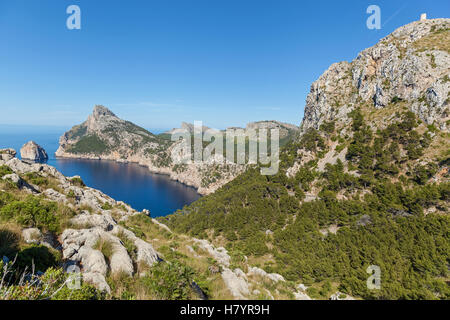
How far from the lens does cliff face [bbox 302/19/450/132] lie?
49.4 metres

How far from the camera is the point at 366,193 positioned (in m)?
47.2

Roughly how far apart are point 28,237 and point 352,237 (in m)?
49.4

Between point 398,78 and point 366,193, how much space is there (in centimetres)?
4021

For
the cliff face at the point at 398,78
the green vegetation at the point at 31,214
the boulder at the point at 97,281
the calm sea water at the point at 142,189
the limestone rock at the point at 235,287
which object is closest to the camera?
the boulder at the point at 97,281

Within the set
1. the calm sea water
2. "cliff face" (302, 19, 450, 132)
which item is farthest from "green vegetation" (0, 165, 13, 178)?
the calm sea water

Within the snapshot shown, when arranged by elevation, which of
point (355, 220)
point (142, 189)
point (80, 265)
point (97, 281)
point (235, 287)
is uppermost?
point (97, 281)

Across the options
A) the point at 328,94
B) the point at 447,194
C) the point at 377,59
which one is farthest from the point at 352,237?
the point at 377,59

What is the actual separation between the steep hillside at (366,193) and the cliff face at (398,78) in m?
0.30

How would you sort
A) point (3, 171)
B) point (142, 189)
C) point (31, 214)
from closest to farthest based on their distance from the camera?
point (31, 214)
point (3, 171)
point (142, 189)

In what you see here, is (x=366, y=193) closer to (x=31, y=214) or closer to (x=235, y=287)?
(x=235, y=287)

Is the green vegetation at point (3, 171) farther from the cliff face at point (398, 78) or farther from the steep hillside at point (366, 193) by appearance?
the cliff face at point (398, 78)

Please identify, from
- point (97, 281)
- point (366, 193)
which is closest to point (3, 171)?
point (97, 281)

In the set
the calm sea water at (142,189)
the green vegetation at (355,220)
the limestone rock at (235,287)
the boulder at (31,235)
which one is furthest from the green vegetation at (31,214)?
the calm sea water at (142,189)

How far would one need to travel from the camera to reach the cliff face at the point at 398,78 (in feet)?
162
